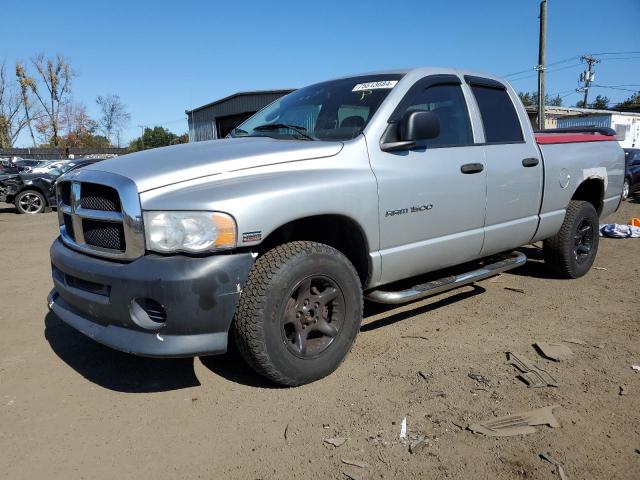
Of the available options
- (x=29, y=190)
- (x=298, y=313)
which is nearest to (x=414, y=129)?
(x=298, y=313)

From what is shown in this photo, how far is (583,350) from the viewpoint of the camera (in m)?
3.65

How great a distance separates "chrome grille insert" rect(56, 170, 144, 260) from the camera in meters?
2.65

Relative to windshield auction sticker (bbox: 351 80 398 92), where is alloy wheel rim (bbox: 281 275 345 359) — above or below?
below

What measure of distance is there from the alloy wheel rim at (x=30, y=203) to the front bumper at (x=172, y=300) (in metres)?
12.5

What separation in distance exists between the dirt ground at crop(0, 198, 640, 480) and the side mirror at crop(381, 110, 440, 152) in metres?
1.46

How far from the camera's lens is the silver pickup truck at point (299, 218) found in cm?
264

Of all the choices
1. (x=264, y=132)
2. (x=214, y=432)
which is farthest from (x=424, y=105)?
(x=214, y=432)

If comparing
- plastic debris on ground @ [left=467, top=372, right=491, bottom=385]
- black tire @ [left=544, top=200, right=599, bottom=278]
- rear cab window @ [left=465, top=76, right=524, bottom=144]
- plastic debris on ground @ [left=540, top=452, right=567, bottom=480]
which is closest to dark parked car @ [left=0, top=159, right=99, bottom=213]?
rear cab window @ [left=465, top=76, right=524, bottom=144]

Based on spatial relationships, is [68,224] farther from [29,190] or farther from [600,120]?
[600,120]

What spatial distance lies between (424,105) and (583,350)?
6.98 feet

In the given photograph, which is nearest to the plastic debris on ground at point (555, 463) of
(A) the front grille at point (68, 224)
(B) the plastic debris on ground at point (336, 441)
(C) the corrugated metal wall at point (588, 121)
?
(B) the plastic debris on ground at point (336, 441)

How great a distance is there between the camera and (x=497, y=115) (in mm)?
4422

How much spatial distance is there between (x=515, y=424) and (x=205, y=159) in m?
2.25

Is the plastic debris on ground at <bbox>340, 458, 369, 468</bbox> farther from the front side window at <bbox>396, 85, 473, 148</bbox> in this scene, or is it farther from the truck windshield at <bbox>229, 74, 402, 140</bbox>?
the front side window at <bbox>396, 85, 473, 148</bbox>
